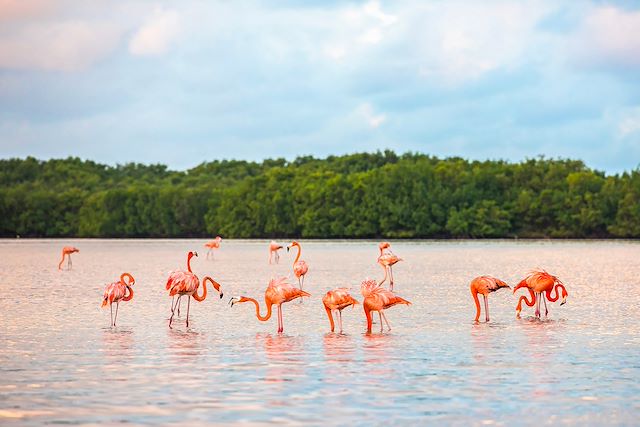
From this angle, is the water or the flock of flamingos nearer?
the water

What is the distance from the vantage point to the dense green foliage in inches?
4412

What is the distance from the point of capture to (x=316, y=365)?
13500 mm

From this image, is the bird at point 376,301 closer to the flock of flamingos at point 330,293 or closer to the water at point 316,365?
the flock of flamingos at point 330,293

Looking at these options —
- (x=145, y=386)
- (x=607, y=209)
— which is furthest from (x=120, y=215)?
(x=145, y=386)

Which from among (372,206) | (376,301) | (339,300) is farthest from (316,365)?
(372,206)

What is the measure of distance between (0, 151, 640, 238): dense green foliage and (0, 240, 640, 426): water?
90.3 metres

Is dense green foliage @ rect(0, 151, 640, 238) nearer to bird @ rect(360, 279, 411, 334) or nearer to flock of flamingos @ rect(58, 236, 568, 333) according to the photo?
flock of flamingos @ rect(58, 236, 568, 333)

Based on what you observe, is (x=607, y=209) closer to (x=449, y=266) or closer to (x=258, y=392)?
(x=449, y=266)

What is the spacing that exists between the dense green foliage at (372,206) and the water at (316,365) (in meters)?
90.3

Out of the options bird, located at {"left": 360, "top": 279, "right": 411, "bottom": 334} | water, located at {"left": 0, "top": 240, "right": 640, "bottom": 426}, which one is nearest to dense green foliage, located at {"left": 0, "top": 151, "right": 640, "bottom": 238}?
water, located at {"left": 0, "top": 240, "right": 640, "bottom": 426}

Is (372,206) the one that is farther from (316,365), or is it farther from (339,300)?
(316,365)

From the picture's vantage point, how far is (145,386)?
470 inches

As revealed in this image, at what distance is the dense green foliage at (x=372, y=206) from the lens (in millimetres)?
112062

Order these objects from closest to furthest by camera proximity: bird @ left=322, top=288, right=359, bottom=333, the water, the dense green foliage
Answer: the water → bird @ left=322, top=288, right=359, bottom=333 → the dense green foliage
